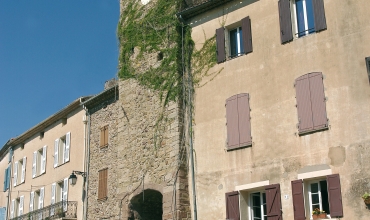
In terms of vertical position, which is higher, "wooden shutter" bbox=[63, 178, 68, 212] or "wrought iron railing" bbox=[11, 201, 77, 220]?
"wooden shutter" bbox=[63, 178, 68, 212]

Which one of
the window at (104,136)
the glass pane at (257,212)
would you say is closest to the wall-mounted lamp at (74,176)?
the window at (104,136)

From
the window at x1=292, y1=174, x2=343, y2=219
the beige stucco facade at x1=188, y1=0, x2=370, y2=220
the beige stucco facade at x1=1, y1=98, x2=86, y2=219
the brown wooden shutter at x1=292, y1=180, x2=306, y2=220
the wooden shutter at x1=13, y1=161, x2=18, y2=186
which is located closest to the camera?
the window at x1=292, y1=174, x2=343, y2=219

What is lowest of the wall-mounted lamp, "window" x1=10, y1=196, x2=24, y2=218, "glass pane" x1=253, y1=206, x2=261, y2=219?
"glass pane" x1=253, y1=206, x2=261, y2=219

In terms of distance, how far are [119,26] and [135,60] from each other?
1740 mm

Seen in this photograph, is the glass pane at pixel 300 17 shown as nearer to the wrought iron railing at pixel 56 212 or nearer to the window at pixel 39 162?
the wrought iron railing at pixel 56 212

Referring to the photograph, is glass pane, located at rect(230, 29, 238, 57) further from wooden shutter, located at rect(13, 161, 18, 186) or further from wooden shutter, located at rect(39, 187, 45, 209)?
wooden shutter, located at rect(13, 161, 18, 186)

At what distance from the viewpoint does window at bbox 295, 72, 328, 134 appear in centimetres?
1477

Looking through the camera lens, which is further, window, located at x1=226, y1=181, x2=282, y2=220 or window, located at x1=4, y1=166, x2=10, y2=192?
window, located at x1=4, y1=166, x2=10, y2=192

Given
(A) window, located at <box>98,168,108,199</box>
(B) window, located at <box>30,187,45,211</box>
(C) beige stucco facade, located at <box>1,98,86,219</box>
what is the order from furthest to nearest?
(B) window, located at <box>30,187,45,211</box> → (C) beige stucco facade, located at <box>1,98,86,219</box> → (A) window, located at <box>98,168,108,199</box>

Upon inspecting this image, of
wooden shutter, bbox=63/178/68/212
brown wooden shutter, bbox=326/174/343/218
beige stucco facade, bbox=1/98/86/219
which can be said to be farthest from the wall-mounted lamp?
brown wooden shutter, bbox=326/174/343/218

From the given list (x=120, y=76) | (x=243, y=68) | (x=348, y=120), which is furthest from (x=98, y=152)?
(x=348, y=120)

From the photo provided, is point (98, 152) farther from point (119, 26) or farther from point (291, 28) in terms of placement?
point (291, 28)

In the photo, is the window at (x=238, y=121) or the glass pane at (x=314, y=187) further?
the window at (x=238, y=121)

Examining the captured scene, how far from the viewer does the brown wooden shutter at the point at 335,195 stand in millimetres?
13820
